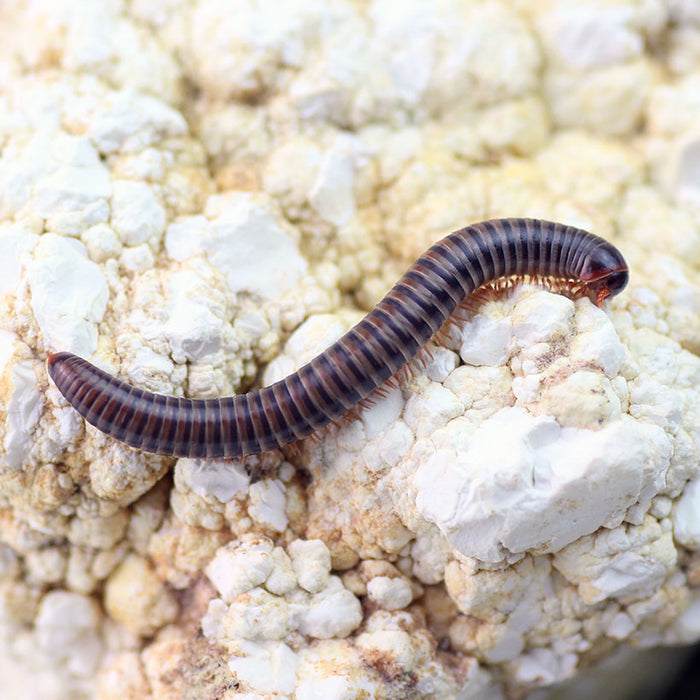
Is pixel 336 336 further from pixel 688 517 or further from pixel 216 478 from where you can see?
pixel 688 517

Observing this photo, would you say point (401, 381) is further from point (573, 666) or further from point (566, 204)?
point (573, 666)

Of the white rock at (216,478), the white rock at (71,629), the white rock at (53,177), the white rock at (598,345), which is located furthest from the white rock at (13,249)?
the white rock at (598,345)

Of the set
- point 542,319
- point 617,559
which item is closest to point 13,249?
point 542,319

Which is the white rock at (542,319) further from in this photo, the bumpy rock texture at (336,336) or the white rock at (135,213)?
the white rock at (135,213)

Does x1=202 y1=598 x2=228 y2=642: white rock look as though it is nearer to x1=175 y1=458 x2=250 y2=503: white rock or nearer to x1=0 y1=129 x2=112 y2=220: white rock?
x1=175 y1=458 x2=250 y2=503: white rock

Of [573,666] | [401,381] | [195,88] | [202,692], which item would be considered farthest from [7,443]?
[573,666]
